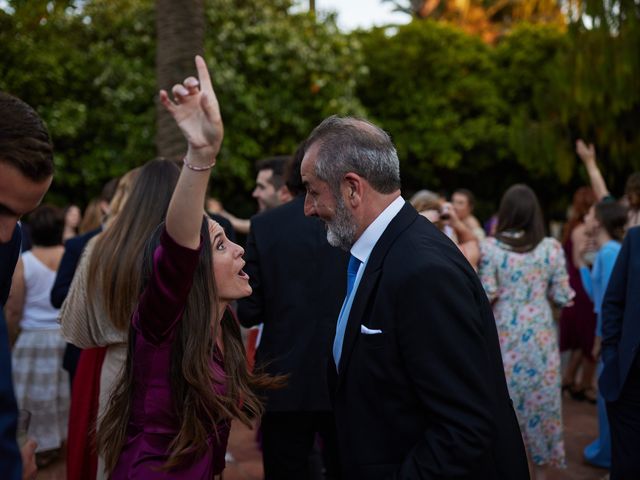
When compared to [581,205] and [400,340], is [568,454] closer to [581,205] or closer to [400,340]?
[581,205]

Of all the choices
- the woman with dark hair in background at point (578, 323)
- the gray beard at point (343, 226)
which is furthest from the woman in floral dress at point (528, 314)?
the gray beard at point (343, 226)

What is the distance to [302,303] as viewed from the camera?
3.66 metres

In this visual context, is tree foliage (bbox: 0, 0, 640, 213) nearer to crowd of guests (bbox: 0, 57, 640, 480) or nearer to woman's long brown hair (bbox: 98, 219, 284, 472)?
crowd of guests (bbox: 0, 57, 640, 480)

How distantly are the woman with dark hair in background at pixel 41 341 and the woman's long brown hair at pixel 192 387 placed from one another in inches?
149

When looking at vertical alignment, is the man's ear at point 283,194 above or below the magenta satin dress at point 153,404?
above

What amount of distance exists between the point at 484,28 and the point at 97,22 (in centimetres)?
1936

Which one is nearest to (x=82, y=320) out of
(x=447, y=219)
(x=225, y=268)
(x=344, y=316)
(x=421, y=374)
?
(x=225, y=268)

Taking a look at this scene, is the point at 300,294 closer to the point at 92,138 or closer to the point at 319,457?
the point at 319,457

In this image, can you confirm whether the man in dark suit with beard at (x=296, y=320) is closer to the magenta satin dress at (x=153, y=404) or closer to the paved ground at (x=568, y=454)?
the magenta satin dress at (x=153, y=404)

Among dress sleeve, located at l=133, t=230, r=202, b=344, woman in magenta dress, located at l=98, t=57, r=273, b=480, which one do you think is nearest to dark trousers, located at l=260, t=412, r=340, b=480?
woman in magenta dress, located at l=98, t=57, r=273, b=480

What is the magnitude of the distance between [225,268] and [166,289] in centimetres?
49

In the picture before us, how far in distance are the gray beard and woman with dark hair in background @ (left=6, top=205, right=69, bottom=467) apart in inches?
170

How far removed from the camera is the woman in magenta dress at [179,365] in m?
2.01

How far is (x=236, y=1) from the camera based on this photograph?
15.8 metres
